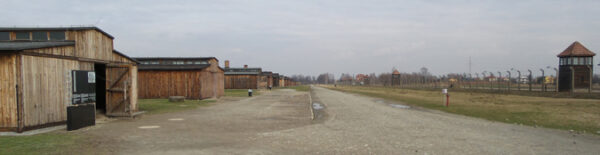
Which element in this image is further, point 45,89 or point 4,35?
point 4,35

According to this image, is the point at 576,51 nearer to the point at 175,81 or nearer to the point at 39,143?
the point at 175,81

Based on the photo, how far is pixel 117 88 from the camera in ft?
61.5

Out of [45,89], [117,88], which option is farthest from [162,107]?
[45,89]

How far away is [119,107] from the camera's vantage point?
18734 mm

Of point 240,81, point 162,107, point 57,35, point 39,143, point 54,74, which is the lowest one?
point 162,107

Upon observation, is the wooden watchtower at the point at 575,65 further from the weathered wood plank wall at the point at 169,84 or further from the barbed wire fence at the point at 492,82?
the weathered wood plank wall at the point at 169,84

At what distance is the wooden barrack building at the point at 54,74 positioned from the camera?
487 inches

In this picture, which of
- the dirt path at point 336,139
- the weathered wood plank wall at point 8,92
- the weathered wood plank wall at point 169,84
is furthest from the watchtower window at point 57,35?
the weathered wood plank wall at point 169,84

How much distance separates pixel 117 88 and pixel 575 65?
42.7m

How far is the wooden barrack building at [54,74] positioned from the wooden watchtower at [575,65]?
38568mm

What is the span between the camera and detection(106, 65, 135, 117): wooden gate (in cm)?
1852

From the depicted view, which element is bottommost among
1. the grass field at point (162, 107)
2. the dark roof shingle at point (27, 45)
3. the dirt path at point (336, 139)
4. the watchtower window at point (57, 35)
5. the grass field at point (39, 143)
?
the grass field at point (162, 107)

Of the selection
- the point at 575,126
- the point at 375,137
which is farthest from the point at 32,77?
the point at 575,126

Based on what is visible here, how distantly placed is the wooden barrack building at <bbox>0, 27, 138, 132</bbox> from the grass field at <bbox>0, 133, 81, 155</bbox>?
1685 mm
